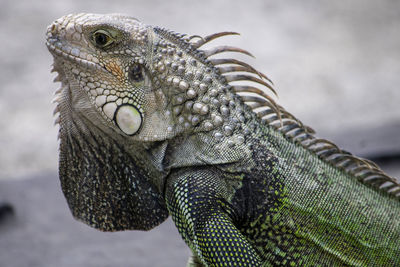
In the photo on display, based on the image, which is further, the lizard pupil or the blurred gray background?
the blurred gray background

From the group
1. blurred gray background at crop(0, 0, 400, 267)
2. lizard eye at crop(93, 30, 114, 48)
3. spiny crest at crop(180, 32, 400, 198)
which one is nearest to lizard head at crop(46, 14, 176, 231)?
lizard eye at crop(93, 30, 114, 48)

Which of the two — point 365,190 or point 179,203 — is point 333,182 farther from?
point 179,203

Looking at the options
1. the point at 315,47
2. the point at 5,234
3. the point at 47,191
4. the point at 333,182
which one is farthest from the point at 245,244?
the point at 315,47

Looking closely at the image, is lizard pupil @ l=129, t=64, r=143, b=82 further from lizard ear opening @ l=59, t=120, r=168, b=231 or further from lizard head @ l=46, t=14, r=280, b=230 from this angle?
lizard ear opening @ l=59, t=120, r=168, b=231

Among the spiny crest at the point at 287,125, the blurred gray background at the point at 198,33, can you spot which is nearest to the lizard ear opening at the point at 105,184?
the spiny crest at the point at 287,125

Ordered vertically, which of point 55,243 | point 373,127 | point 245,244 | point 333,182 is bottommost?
point 55,243

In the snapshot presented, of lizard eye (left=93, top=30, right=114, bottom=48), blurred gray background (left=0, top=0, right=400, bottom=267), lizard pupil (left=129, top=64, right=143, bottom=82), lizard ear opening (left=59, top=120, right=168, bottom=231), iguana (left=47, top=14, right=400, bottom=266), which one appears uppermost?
lizard eye (left=93, top=30, right=114, bottom=48)

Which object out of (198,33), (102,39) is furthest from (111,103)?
(198,33)
